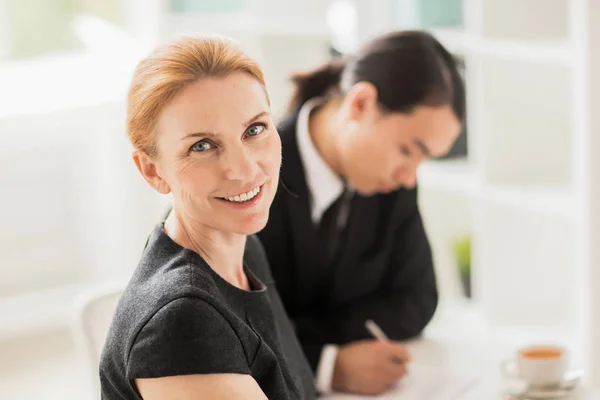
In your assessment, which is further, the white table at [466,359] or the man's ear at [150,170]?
the white table at [466,359]

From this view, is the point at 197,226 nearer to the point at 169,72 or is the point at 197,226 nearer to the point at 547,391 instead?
the point at 169,72

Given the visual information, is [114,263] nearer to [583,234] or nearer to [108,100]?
[108,100]

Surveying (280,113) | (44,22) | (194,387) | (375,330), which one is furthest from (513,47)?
(44,22)

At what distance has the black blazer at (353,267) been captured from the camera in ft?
6.39

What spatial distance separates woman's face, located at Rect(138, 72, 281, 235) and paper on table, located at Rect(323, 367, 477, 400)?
0.59m

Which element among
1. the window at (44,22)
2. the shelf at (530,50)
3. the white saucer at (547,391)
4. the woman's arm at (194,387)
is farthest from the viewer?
the window at (44,22)

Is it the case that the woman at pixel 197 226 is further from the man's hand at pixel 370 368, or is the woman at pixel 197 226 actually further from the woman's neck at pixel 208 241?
the man's hand at pixel 370 368

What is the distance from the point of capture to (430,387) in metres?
1.68

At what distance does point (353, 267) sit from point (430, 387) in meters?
0.43

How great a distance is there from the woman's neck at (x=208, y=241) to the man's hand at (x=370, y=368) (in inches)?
19.6

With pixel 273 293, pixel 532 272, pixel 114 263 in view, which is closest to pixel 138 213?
pixel 114 263

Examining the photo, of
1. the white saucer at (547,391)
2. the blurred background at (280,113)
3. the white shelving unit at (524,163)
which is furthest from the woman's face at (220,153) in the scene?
the white shelving unit at (524,163)

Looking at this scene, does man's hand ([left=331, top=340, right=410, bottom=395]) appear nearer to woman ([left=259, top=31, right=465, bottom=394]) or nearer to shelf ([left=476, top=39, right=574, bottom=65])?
woman ([left=259, top=31, right=465, bottom=394])

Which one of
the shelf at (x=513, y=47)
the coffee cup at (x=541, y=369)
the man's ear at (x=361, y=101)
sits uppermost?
the man's ear at (x=361, y=101)
